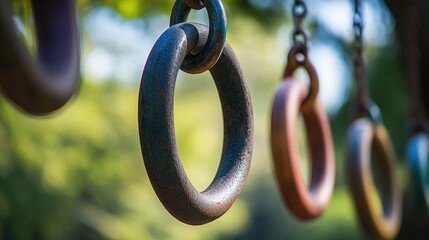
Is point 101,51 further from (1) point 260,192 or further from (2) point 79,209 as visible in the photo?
(1) point 260,192

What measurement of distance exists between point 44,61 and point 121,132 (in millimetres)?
2894

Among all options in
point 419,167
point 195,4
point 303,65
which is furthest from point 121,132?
point 195,4

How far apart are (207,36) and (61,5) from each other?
12.6 inches

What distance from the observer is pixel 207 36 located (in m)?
0.61

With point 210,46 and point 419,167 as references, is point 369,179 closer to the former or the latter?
point 419,167

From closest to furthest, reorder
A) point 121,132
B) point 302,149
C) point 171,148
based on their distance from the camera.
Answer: point 171,148 < point 121,132 < point 302,149

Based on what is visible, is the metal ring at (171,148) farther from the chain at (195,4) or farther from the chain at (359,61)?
the chain at (359,61)

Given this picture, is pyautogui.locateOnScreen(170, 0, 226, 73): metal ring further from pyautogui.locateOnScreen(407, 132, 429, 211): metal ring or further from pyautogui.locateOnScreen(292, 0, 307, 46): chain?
pyautogui.locateOnScreen(407, 132, 429, 211): metal ring

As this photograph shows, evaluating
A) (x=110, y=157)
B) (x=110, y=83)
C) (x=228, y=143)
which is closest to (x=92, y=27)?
(x=110, y=83)

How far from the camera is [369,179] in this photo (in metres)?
1.32

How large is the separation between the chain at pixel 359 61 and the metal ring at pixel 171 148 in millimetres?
635

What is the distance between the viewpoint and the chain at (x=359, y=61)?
1.25 m

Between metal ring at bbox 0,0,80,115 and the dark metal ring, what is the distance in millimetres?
338

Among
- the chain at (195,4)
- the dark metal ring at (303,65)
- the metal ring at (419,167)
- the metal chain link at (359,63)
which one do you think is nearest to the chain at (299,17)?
the dark metal ring at (303,65)
